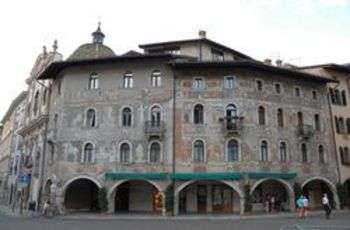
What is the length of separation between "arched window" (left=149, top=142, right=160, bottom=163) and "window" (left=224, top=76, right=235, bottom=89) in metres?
6.56

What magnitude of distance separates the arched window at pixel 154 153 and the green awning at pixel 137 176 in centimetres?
102

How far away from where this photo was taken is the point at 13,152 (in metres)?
47.4

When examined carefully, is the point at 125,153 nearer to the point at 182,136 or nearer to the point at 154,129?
the point at 154,129

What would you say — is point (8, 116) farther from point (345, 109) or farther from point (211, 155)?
point (345, 109)

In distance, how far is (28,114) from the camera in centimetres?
4166

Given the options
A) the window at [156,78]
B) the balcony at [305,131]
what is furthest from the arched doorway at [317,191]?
the window at [156,78]

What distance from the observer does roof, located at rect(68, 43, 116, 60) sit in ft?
119

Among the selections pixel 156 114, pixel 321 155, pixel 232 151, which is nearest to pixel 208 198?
pixel 232 151

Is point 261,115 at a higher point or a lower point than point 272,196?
higher

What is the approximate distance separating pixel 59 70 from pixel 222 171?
1519 cm

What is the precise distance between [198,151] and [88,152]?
7.92 meters

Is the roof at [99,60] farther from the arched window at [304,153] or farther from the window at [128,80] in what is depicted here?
the arched window at [304,153]

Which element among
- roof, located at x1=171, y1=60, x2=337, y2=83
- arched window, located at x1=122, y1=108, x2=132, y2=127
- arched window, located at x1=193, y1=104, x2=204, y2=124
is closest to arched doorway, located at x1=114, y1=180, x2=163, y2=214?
arched window, located at x1=122, y1=108, x2=132, y2=127

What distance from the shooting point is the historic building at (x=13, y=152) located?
44019 mm
